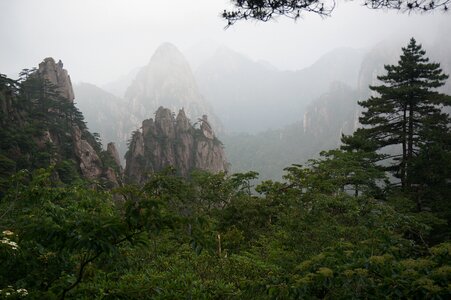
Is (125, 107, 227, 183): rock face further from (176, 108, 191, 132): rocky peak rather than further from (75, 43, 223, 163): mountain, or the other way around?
(75, 43, 223, 163): mountain

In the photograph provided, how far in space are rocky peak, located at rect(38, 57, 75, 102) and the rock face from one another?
11893 mm

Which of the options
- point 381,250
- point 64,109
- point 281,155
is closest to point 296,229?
point 381,250

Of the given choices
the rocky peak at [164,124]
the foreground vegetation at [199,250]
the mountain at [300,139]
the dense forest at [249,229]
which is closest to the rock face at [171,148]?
the rocky peak at [164,124]

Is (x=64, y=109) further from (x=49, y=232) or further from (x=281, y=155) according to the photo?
(x=281, y=155)

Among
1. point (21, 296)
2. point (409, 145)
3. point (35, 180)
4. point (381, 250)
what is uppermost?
point (409, 145)

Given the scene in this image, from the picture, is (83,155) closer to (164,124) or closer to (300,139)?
(164,124)

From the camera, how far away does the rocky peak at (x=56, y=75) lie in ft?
155

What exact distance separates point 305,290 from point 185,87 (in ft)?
622

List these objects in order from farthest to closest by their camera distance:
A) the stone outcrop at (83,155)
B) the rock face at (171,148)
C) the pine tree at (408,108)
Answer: the rock face at (171,148), the stone outcrop at (83,155), the pine tree at (408,108)

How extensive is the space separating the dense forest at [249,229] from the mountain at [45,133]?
27cm

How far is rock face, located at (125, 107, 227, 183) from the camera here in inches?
2047

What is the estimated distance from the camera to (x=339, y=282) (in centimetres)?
415

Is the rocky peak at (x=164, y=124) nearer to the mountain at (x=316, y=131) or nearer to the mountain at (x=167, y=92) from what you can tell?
the mountain at (x=316, y=131)

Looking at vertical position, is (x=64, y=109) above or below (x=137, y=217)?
above
